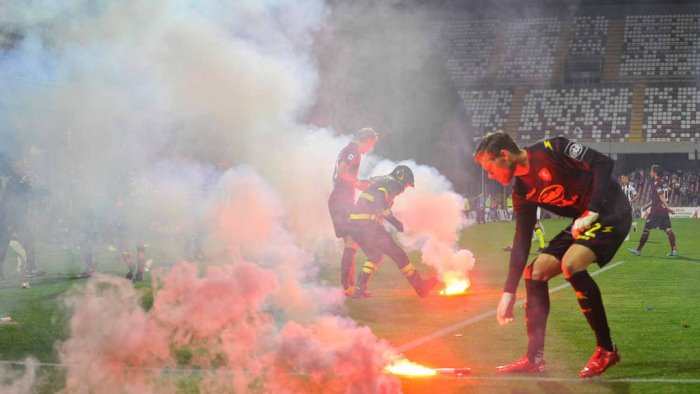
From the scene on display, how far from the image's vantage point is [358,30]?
68.9ft

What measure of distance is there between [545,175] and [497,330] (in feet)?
9.09

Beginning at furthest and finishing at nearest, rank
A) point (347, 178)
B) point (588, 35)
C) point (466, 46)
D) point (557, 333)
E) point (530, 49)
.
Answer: point (530, 49)
point (588, 35)
point (466, 46)
point (347, 178)
point (557, 333)

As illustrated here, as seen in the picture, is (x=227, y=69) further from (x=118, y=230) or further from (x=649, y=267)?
(x=649, y=267)

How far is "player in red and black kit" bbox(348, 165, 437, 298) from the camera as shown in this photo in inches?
416

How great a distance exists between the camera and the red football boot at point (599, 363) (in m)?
6.22

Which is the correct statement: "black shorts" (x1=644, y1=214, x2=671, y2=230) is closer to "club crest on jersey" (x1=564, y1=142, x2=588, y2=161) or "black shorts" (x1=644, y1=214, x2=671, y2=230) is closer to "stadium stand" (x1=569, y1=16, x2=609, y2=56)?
"club crest on jersey" (x1=564, y1=142, x2=588, y2=161)

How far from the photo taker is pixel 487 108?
4756cm

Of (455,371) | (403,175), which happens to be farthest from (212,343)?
(403,175)

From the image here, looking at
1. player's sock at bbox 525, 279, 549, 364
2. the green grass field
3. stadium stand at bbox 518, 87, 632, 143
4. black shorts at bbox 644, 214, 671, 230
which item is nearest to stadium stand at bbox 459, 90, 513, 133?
stadium stand at bbox 518, 87, 632, 143

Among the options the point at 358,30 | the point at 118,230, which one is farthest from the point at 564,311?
the point at 358,30

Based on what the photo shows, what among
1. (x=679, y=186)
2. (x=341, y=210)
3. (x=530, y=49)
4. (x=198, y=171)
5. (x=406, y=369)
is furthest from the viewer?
(x=679, y=186)

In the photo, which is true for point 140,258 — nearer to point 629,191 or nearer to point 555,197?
point 555,197

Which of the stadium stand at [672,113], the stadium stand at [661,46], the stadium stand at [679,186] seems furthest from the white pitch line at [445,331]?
the stadium stand at [672,113]

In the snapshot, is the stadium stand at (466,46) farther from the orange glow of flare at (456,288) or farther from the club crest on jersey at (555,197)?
the club crest on jersey at (555,197)
